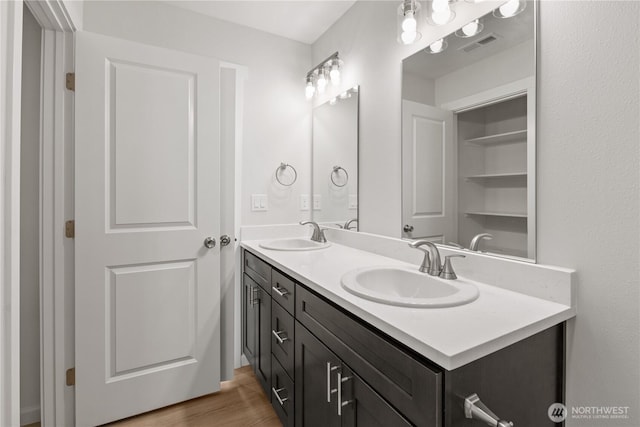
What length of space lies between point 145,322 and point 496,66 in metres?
2.05

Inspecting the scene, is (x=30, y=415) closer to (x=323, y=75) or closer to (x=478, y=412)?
(x=478, y=412)

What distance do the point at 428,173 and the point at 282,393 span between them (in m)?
1.27

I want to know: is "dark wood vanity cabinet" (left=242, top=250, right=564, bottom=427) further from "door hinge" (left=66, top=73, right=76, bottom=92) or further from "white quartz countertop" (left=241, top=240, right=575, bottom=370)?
"door hinge" (left=66, top=73, right=76, bottom=92)

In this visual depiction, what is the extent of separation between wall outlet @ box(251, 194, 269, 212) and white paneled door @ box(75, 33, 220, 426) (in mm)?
441

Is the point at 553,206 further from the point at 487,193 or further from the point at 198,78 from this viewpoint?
the point at 198,78

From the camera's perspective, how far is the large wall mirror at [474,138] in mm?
A: 1091

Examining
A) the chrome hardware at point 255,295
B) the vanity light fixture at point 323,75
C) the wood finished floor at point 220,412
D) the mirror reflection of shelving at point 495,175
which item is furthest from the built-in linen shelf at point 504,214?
the wood finished floor at point 220,412

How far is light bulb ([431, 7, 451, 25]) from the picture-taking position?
51.8 inches

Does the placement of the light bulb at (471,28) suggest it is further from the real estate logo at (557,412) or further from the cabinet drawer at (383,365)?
the real estate logo at (557,412)

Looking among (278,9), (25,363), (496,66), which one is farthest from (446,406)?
(278,9)

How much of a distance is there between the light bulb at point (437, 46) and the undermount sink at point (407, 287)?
3.25 feet

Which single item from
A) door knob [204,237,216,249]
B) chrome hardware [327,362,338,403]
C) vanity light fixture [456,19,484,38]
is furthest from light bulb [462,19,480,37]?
door knob [204,237,216,249]

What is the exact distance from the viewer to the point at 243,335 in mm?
2197

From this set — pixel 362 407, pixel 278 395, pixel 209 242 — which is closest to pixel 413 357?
pixel 362 407
